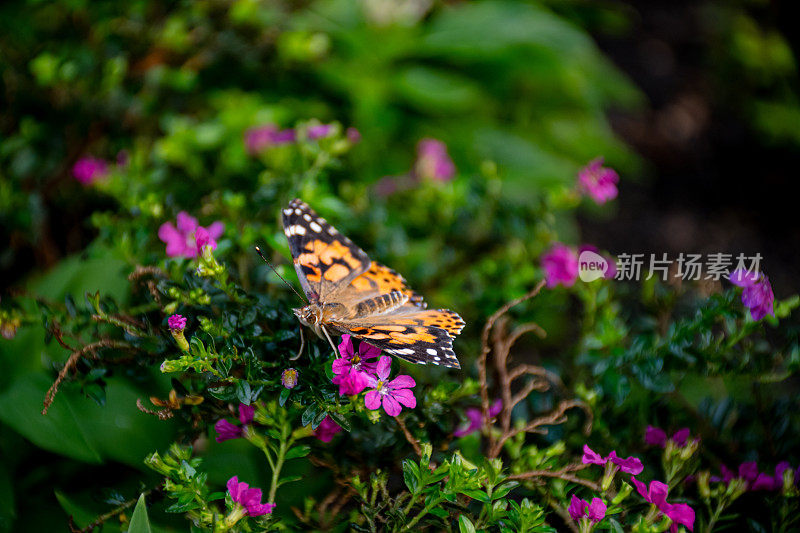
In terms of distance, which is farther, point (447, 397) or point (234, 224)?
point (234, 224)

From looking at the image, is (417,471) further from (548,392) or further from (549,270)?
(549,270)

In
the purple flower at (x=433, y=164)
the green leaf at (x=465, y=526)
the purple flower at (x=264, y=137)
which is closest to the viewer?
the green leaf at (x=465, y=526)

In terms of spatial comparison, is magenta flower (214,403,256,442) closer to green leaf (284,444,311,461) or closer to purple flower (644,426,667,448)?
green leaf (284,444,311,461)

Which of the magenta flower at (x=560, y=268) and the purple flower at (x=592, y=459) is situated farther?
the magenta flower at (x=560, y=268)

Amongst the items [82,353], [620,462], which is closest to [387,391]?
[620,462]

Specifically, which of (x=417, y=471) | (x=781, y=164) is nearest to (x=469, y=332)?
(x=417, y=471)

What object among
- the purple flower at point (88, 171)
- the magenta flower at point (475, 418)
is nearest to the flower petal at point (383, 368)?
the magenta flower at point (475, 418)

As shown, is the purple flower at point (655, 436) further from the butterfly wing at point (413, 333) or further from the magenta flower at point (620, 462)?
the butterfly wing at point (413, 333)
